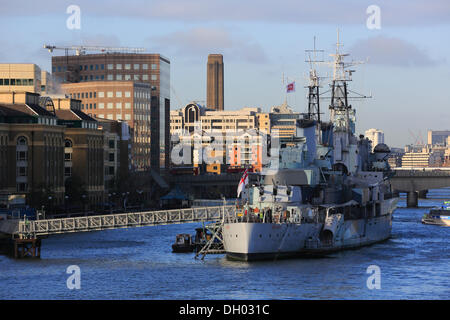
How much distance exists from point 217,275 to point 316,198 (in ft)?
72.9

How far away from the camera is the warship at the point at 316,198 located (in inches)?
3206

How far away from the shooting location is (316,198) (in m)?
92.9

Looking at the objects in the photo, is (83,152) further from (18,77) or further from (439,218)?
(439,218)

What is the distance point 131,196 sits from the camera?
186 metres

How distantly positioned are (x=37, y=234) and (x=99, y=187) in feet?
249

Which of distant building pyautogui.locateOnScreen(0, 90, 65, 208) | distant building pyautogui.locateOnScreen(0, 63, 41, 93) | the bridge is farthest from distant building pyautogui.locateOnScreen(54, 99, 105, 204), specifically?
the bridge

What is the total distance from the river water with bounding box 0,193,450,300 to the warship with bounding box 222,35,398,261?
1770 mm

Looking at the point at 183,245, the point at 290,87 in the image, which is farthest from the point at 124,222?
the point at 290,87

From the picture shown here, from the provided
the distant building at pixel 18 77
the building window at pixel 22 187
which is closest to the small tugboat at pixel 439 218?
the building window at pixel 22 187

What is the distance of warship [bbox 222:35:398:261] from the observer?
8144 cm

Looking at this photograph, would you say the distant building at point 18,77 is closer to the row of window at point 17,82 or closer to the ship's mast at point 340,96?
the row of window at point 17,82

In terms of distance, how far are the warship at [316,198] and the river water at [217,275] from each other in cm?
177
